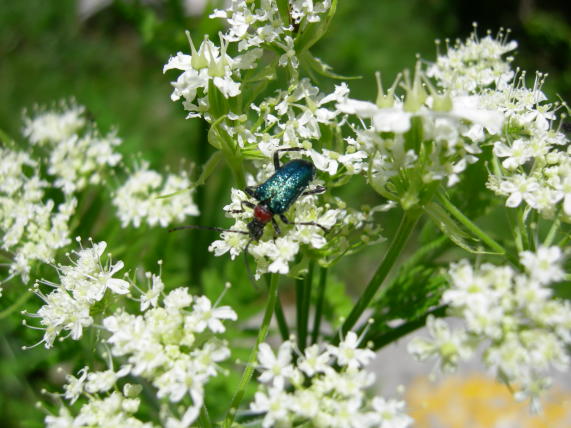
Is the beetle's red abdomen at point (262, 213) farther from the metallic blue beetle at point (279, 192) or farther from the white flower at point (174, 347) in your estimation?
the white flower at point (174, 347)

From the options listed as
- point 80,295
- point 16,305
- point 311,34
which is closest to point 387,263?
point 311,34

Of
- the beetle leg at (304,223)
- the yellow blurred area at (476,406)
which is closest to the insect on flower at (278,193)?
the beetle leg at (304,223)

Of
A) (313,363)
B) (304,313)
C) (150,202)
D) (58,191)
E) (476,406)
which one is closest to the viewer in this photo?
(313,363)

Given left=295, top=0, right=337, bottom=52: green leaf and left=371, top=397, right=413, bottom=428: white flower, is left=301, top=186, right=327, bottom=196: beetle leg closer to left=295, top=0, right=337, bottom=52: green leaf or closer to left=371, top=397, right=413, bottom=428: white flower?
left=295, top=0, right=337, bottom=52: green leaf

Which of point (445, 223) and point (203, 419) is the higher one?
point (445, 223)

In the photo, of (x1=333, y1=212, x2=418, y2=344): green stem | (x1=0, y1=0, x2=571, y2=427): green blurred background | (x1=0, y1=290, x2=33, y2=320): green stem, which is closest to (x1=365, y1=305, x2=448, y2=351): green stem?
(x1=333, y1=212, x2=418, y2=344): green stem

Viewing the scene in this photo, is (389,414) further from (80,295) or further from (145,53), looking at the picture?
(145,53)

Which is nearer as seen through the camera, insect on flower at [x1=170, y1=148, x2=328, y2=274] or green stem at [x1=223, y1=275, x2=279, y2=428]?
green stem at [x1=223, y1=275, x2=279, y2=428]
